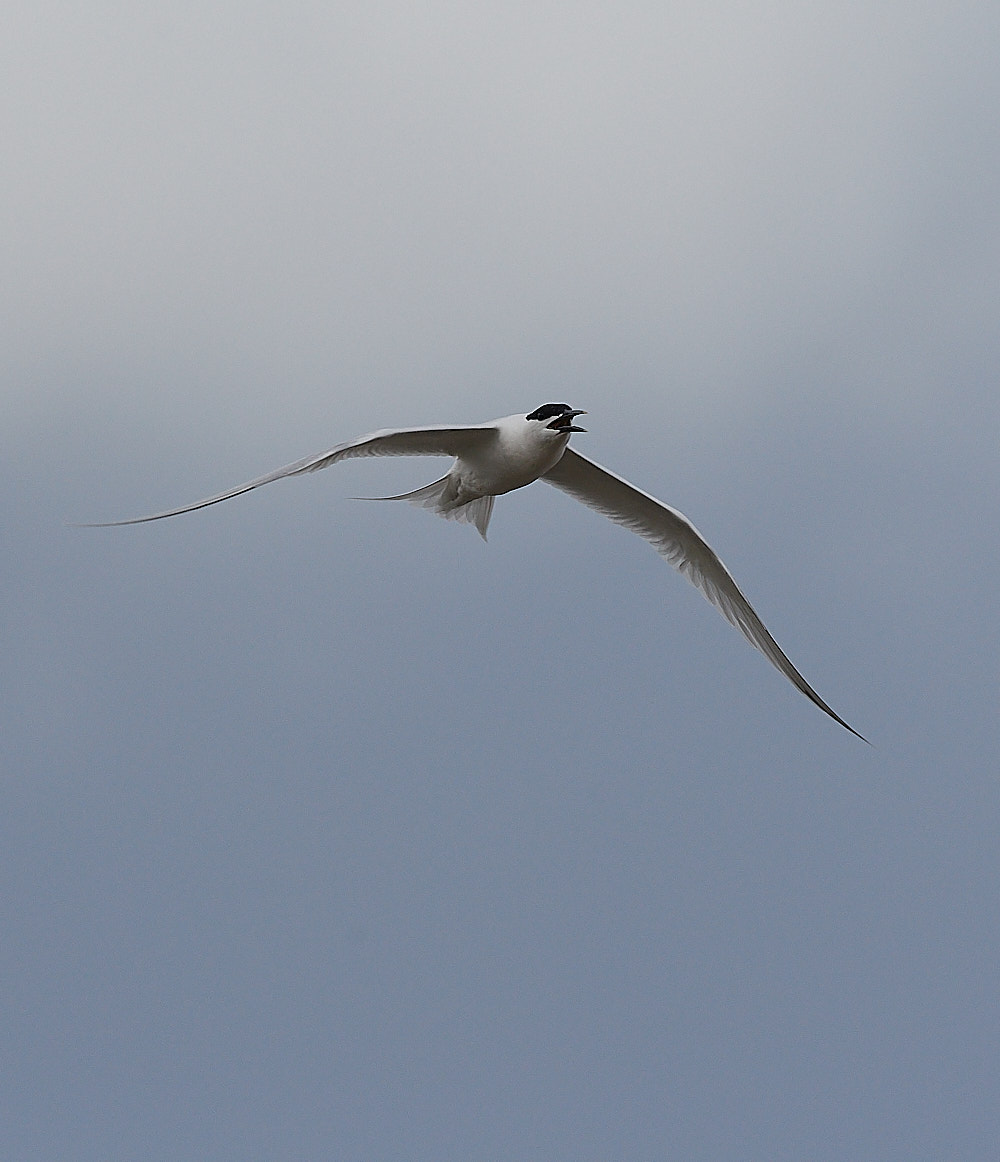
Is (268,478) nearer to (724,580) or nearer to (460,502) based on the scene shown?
(460,502)

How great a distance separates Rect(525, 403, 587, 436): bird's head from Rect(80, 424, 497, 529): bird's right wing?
55cm

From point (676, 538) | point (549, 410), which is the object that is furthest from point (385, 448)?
point (676, 538)

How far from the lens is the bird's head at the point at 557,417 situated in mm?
12938

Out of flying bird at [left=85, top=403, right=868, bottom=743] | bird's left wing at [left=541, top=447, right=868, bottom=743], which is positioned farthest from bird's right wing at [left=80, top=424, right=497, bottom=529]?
bird's left wing at [left=541, top=447, right=868, bottom=743]

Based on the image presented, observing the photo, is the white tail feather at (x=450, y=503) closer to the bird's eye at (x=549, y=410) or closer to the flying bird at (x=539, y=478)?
the flying bird at (x=539, y=478)

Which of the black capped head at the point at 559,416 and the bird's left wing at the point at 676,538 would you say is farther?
the bird's left wing at the point at 676,538

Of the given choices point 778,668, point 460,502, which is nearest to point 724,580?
point 778,668

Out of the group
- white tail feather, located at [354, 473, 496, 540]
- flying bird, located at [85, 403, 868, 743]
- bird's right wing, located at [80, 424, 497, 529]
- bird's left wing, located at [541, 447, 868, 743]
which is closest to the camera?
bird's right wing, located at [80, 424, 497, 529]

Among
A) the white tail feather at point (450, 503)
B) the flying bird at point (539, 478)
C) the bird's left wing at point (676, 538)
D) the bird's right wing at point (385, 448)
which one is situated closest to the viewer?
the bird's right wing at point (385, 448)

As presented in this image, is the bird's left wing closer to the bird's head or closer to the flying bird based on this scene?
the flying bird

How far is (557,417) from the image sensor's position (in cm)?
1297

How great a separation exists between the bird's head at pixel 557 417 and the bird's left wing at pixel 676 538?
2271 millimetres

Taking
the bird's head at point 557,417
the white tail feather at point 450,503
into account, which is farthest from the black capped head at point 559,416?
the white tail feather at point 450,503

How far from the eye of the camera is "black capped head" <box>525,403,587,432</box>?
509 inches
